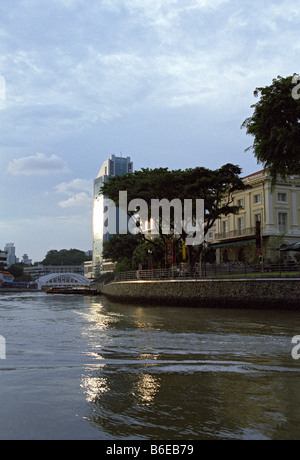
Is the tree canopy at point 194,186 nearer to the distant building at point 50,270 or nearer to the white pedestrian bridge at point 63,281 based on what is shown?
the white pedestrian bridge at point 63,281

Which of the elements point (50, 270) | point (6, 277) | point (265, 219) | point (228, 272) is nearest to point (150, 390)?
point (228, 272)

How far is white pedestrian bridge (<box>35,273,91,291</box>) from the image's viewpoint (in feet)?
375

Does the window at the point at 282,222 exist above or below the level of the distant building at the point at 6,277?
above

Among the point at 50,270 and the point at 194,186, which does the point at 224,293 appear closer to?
the point at 194,186

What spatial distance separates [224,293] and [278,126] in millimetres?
9309

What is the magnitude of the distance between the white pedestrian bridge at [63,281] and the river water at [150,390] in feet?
349

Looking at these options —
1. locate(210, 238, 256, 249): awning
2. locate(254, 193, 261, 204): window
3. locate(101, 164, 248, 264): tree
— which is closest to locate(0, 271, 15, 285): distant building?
locate(210, 238, 256, 249): awning

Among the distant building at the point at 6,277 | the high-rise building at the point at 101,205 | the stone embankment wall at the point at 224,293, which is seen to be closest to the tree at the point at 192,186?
the stone embankment wall at the point at 224,293

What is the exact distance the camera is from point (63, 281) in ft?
388

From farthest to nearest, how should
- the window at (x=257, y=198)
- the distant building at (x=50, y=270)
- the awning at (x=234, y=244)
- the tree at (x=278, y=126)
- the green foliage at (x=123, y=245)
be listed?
the distant building at (x=50, y=270)
the green foliage at (x=123, y=245)
the window at (x=257, y=198)
the awning at (x=234, y=244)
the tree at (x=278, y=126)

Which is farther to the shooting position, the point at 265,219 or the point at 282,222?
the point at 282,222

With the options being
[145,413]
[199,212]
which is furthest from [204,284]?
[145,413]

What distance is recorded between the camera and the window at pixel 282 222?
44.1 m

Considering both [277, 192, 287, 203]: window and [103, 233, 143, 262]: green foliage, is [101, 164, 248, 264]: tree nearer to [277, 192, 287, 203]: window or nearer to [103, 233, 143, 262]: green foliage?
[277, 192, 287, 203]: window
